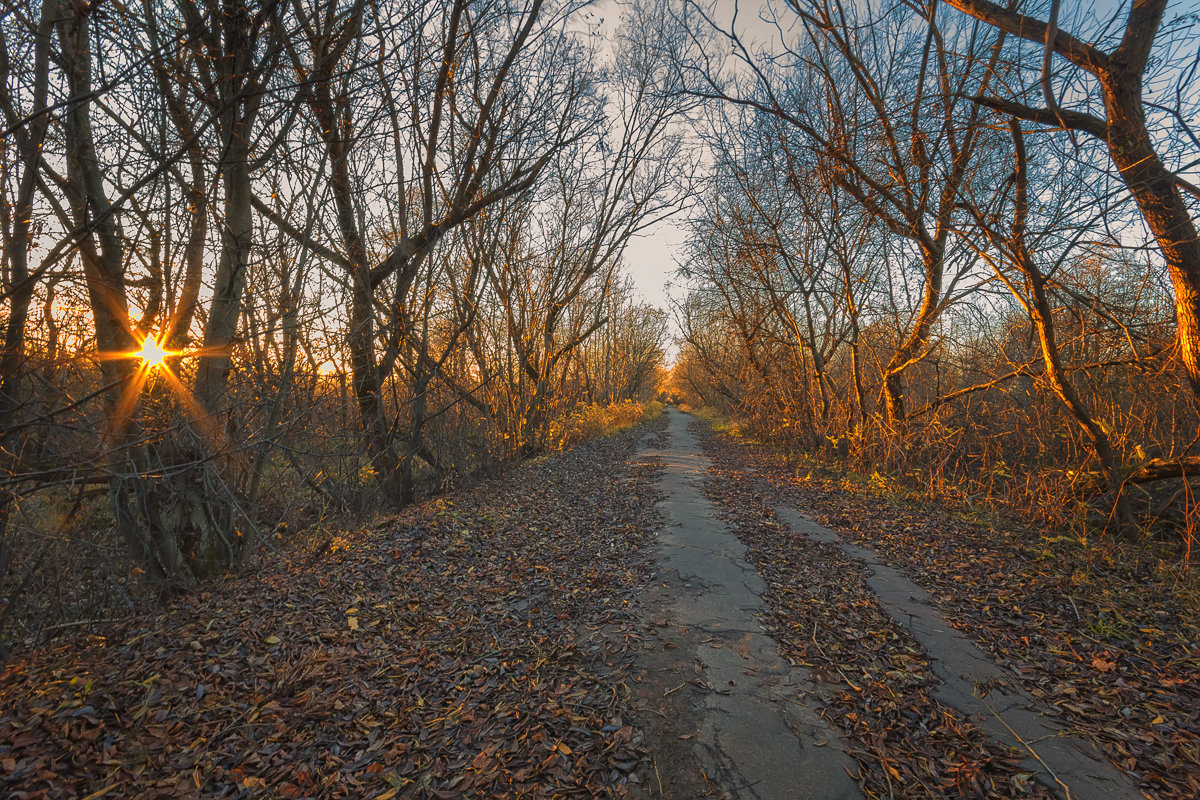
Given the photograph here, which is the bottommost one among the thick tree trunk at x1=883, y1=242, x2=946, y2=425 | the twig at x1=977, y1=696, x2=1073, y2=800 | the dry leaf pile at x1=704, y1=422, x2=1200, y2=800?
the twig at x1=977, y1=696, x2=1073, y2=800

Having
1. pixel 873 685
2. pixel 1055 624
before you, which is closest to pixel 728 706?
pixel 873 685

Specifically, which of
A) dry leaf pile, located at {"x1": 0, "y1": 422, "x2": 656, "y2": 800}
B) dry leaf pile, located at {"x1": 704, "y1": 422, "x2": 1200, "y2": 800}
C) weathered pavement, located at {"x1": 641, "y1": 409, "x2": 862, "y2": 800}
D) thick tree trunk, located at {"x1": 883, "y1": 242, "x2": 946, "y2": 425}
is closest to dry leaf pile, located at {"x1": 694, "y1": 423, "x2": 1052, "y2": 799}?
dry leaf pile, located at {"x1": 704, "y1": 422, "x2": 1200, "y2": 800}

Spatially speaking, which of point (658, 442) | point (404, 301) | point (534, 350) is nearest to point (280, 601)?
point (404, 301)

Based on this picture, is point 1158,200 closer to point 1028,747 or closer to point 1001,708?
point 1001,708

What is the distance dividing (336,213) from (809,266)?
28.8 feet

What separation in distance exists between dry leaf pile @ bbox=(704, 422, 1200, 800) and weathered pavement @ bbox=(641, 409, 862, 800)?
0.28m

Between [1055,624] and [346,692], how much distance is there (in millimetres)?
4676

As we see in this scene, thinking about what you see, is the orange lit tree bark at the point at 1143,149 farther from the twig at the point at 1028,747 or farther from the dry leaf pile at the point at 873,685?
the twig at the point at 1028,747

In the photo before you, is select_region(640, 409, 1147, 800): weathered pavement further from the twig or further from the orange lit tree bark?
the orange lit tree bark

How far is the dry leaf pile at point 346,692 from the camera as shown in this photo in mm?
2281

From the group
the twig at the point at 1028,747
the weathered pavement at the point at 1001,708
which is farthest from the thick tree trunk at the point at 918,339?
the twig at the point at 1028,747

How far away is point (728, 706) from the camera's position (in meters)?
2.80

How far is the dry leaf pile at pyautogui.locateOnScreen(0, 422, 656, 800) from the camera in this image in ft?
7.48

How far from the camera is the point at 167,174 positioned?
4.45 m
